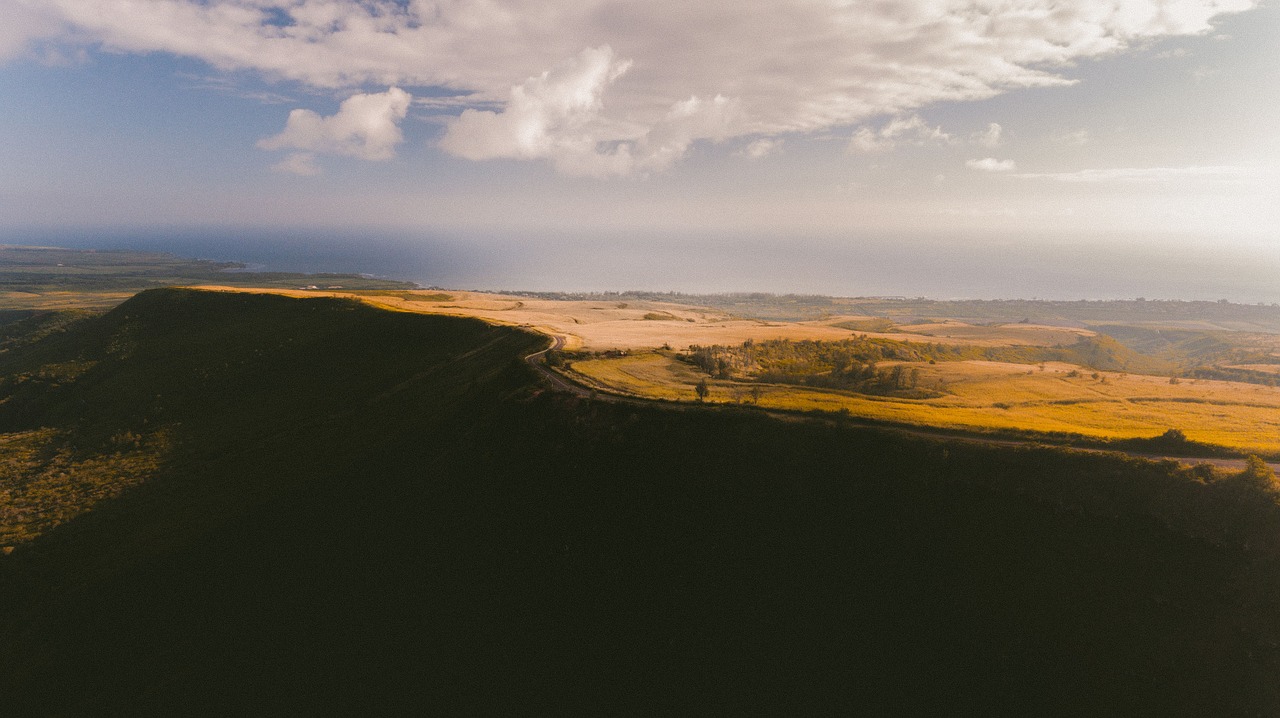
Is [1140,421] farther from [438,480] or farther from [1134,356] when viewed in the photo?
[1134,356]

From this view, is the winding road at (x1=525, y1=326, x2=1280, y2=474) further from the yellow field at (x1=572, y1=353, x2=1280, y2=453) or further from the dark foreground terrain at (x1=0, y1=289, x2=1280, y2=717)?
the dark foreground terrain at (x1=0, y1=289, x2=1280, y2=717)

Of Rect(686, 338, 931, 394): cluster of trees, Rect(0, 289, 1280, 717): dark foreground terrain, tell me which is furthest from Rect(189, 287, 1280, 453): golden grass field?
Rect(0, 289, 1280, 717): dark foreground terrain

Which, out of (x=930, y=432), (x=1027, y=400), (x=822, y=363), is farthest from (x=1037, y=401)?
(x=822, y=363)

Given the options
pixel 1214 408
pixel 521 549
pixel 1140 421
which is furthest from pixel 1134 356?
pixel 521 549

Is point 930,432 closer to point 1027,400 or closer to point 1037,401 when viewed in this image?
point 1027,400

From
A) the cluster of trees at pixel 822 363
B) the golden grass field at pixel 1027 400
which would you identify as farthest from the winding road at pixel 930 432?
the cluster of trees at pixel 822 363

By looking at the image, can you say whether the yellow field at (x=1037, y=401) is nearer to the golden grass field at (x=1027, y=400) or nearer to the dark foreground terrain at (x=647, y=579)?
the golden grass field at (x=1027, y=400)
